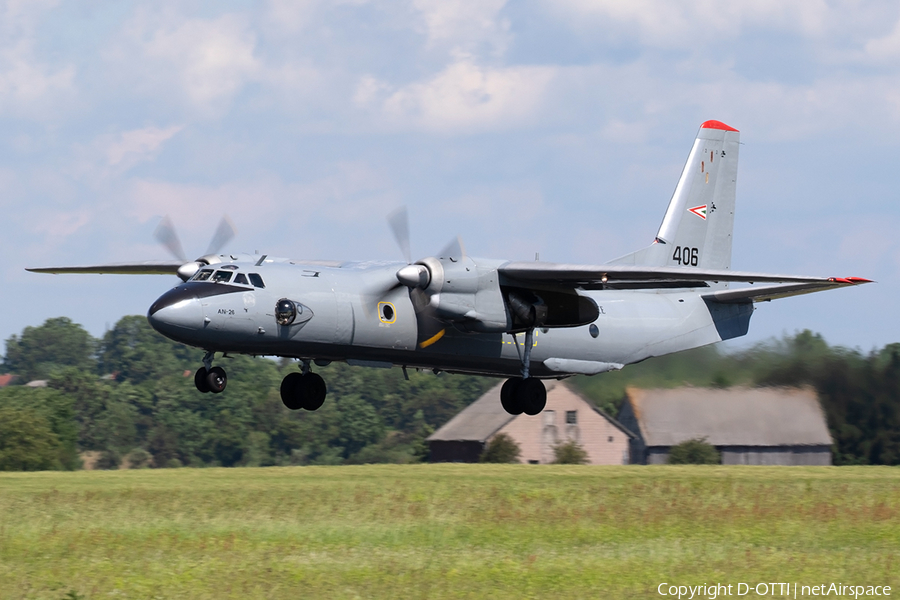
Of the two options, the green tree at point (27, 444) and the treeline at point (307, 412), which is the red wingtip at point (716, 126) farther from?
the green tree at point (27, 444)

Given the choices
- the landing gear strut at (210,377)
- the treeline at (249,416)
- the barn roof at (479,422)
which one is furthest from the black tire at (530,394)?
the treeline at (249,416)

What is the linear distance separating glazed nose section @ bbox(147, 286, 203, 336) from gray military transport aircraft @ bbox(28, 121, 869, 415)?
21mm

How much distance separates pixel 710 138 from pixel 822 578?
17631mm

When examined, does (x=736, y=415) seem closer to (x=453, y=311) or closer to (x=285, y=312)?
(x=453, y=311)

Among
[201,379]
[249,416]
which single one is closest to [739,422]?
[201,379]

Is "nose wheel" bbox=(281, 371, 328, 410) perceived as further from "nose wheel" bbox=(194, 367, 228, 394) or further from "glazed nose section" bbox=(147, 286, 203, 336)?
"glazed nose section" bbox=(147, 286, 203, 336)

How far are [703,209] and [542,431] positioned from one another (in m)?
26.6

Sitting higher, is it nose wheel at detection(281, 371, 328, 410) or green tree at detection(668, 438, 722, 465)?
nose wheel at detection(281, 371, 328, 410)

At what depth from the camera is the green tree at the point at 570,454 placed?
176 feet

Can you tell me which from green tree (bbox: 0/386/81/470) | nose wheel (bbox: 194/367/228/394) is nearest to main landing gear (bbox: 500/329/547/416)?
nose wheel (bbox: 194/367/228/394)

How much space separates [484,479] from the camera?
1362 inches

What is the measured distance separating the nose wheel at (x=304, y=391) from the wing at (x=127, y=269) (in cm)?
452

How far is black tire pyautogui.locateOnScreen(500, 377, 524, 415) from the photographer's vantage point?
2773 centimetres

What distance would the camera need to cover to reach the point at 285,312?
77.2 ft
